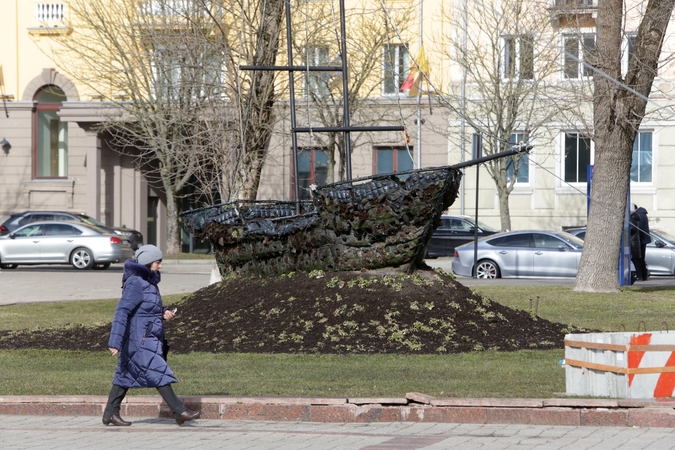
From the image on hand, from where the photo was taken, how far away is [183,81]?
20516 millimetres

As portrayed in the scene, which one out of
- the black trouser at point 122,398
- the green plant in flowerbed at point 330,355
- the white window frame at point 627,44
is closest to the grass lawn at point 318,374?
the green plant in flowerbed at point 330,355

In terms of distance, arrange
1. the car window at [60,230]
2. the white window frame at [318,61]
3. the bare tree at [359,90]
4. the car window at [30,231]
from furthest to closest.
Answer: the bare tree at [359,90] → the car window at [30,231] → the car window at [60,230] → the white window frame at [318,61]

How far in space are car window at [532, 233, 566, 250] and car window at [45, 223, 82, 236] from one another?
492 inches

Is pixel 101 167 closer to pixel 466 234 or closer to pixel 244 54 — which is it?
pixel 466 234

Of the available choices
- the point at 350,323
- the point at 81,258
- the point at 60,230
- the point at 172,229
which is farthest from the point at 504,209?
the point at 350,323

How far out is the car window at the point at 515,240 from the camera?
24562 mm

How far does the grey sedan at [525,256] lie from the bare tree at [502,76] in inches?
209

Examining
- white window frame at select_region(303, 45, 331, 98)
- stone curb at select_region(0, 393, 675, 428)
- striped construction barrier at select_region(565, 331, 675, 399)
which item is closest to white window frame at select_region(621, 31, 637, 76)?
white window frame at select_region(303, 45, 331, 98)

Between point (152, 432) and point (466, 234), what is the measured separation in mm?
24251

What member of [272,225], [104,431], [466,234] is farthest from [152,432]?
[466,234]

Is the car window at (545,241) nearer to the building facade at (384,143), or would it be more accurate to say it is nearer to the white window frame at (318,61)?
the white window frame at (318,61)

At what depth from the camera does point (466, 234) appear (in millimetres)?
31750

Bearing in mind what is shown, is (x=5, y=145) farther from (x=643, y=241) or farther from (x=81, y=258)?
(x=643, y=241)

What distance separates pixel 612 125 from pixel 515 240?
22.3 feet
